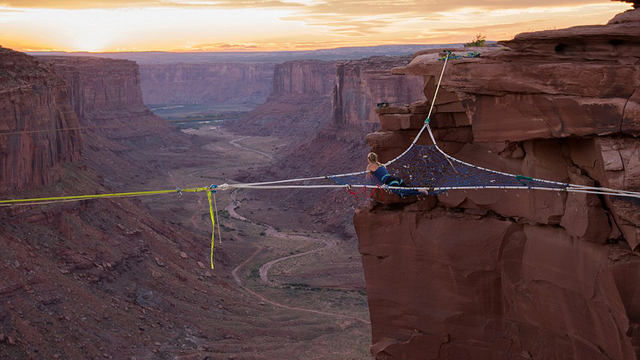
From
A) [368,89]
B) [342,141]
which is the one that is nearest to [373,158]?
[368,89]

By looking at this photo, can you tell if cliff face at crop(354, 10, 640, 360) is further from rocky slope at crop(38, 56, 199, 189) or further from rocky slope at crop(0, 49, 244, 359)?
rocky slope at crop(38, 56, 199, 189)

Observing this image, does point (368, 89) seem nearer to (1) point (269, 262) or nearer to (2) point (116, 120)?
(1) point (269, 262)

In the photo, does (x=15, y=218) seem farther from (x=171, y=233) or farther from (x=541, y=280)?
(x=541, y=280)

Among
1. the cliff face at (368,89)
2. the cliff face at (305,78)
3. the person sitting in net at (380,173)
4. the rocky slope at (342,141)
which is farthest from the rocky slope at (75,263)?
the cliff face at (305,78)

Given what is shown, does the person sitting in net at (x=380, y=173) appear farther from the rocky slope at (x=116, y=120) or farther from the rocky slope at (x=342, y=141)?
the rocky slope at (x=116, y=120)

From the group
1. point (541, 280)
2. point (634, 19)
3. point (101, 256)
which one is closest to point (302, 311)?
point (101, 256)

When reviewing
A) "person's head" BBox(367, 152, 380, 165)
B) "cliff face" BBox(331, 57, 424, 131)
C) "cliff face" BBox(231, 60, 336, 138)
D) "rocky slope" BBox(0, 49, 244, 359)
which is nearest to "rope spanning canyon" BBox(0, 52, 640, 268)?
"person's head" BBox(367, 152, 380, 165)
